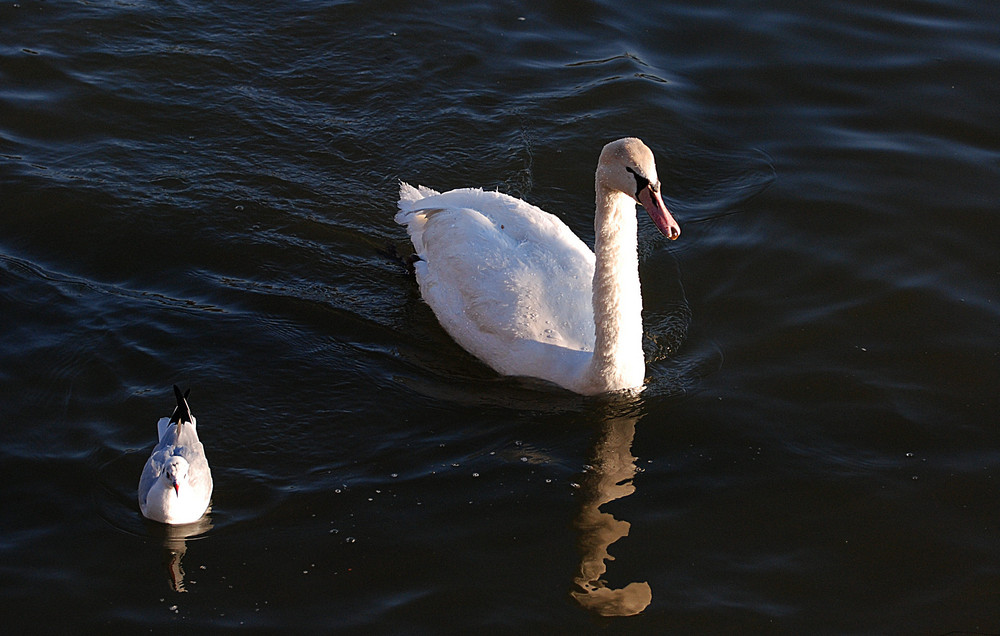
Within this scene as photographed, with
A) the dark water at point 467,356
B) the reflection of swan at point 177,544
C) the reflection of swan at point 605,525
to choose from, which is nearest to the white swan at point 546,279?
the dark water at point 467,356

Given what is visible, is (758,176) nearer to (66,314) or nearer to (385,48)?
(385,48)

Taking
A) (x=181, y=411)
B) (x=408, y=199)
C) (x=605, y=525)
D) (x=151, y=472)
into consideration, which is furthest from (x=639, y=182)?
(x=151, y=472)

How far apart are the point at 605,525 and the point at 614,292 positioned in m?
1.63

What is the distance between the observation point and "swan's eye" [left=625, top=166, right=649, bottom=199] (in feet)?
23.8

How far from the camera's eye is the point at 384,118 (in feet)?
37.7

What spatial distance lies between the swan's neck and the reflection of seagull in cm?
267

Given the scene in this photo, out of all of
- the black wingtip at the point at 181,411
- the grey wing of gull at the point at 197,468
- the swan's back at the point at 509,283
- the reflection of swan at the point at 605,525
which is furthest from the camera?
the swan's back at the point at 509,283

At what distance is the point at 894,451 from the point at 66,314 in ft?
20.0

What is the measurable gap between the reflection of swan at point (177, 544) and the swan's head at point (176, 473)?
0.96 ft

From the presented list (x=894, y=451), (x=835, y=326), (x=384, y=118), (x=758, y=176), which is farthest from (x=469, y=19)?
(x=894, y=451)

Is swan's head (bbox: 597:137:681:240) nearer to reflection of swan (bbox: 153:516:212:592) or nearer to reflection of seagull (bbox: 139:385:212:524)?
reflection of seagull (bbox: 139:385:212:524)

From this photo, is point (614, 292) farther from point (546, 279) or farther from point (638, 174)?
point (638, 174)

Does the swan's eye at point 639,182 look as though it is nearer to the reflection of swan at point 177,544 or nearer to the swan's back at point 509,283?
the swan's back at point 509,283

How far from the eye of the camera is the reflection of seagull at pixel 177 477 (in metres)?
6.70
